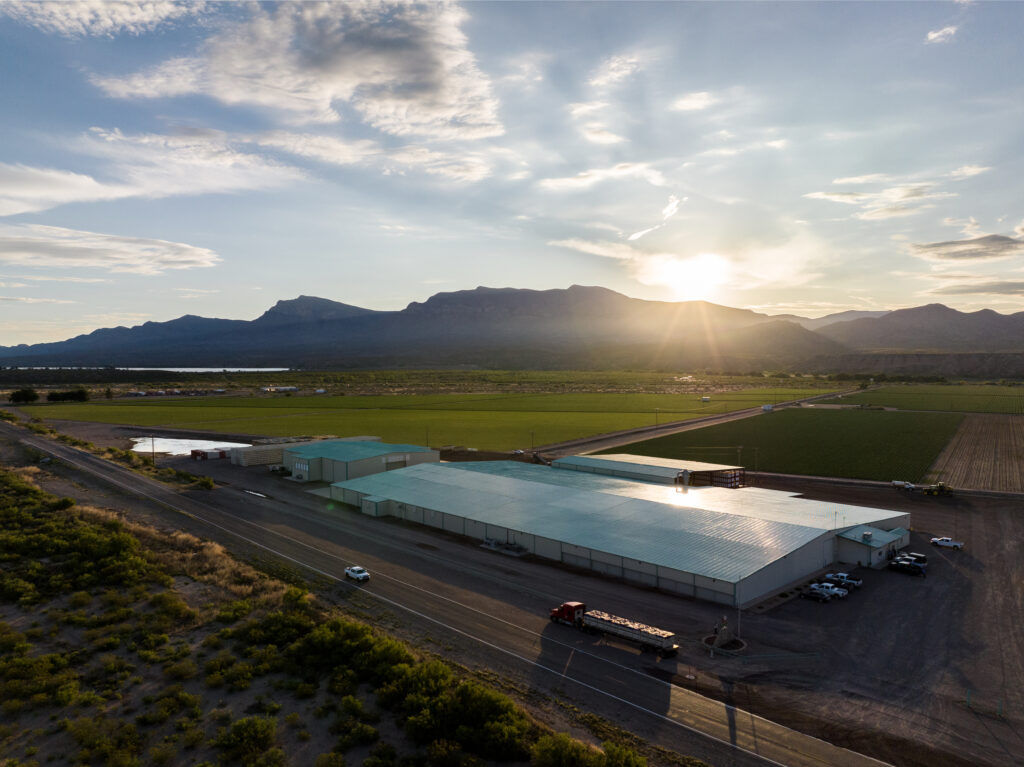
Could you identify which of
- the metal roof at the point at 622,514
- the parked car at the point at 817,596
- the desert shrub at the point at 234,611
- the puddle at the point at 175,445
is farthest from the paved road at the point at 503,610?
the puddle at the point at 175,445

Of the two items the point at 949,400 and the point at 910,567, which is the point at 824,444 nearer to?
the point at 910,567

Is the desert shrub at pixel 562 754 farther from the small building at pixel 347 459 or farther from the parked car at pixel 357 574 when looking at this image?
the small building at pixel 347 459

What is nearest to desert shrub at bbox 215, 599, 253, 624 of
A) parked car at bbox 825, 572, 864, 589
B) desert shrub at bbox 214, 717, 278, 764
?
desert shrub at bbox 214, 717, 278, 764

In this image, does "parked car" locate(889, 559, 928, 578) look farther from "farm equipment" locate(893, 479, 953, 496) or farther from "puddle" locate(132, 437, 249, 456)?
"puddle" locate(132, 437, 249, 456)

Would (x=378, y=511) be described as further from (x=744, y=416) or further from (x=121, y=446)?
(x=744, y=416)

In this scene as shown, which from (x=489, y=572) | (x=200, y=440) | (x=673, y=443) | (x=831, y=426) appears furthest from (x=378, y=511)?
(x=831, y=426)

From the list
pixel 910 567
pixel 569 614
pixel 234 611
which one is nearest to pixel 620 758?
pixel 569 614
